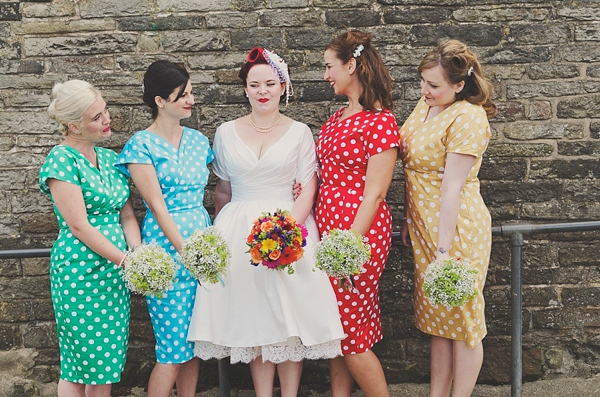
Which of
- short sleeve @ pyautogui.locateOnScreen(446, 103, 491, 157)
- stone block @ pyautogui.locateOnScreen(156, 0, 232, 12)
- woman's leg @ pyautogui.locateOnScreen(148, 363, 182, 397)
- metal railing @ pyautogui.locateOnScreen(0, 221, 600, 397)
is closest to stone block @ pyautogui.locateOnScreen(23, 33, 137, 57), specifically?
stone block @ pyautogui.locateOnScreen(156, 0, 232, 12)

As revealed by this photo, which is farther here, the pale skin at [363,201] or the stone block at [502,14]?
the stone block at [502,14]

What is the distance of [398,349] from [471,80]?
2.05 meters

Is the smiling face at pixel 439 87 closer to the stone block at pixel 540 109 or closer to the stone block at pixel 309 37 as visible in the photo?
the stone block at pixel 309 37

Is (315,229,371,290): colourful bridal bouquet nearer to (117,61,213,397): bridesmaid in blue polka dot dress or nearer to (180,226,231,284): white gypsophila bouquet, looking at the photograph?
(180,226,231,284): white gypsophila bouquet

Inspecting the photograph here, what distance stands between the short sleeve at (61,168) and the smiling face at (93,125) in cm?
13

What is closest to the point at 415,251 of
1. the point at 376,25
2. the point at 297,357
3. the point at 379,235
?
the point at 379,235

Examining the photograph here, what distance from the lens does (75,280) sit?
2.82 metres

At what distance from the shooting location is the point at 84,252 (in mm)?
2830

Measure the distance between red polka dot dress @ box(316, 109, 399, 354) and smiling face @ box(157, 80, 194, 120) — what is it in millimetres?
818

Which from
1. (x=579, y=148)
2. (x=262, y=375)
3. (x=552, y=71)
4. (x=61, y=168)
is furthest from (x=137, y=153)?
(x=579, y=148)

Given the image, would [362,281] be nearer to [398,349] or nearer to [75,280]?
[398,349]

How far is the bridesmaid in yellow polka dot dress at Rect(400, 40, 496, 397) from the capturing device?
276 cm

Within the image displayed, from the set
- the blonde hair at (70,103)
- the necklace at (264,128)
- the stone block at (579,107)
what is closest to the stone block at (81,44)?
the blonde hair at (70,103)

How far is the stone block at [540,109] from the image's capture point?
3.74 metres
